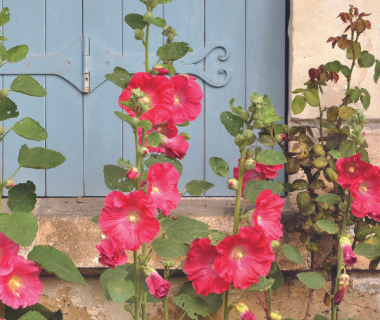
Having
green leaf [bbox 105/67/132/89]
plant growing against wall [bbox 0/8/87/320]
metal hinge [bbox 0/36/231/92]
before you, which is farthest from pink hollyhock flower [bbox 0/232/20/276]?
metal hinge [bbox 0/36/231/92]

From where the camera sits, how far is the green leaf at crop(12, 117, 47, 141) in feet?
1.97

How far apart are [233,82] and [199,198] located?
1.59 ft

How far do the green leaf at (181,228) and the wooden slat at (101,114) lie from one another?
0.77 metres

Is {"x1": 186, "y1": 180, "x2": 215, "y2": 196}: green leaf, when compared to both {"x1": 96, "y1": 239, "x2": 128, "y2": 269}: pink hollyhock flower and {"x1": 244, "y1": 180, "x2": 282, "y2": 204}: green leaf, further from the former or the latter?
{"x1": 96, "y1": 239, "x2": 128, "y2": 269}: pink hollyhock flower

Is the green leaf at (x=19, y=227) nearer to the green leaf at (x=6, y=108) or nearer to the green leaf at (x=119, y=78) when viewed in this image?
the green leaf at (x=6, y=108)

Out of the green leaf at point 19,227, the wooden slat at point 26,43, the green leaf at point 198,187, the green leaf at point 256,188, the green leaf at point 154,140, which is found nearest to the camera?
the green leaf at point 19,227

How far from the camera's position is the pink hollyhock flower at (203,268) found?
730 mm

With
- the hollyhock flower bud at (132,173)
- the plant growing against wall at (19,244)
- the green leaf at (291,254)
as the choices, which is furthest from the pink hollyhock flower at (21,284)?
the green leaf at (291,254)

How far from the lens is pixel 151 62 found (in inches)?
57.6

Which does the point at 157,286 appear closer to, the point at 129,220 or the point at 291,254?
the point at 129,220

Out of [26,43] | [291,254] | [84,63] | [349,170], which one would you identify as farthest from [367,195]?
[26,43]

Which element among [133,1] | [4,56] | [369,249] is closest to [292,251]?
[369,249]

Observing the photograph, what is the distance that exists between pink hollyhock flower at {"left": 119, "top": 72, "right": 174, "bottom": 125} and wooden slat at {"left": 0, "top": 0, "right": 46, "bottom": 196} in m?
0.86

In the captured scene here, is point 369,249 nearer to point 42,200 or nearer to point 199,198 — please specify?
point 199,198
